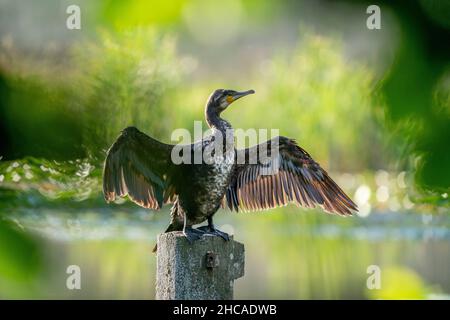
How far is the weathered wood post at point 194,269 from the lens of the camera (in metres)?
2.27

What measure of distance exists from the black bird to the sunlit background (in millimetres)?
262

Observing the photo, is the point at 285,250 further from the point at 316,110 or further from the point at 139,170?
the point at 139,170

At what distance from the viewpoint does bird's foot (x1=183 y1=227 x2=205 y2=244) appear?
2356mm

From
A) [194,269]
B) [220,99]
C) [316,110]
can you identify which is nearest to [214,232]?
[194,269]

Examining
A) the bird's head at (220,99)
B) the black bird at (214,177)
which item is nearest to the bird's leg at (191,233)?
the black bird at (214,177)

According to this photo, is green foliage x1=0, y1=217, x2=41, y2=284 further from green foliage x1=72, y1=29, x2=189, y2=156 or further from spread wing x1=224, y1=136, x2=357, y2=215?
green foliage x1=72, y1=29, x2=189, y2=156

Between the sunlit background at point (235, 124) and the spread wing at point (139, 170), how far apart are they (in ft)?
0.74

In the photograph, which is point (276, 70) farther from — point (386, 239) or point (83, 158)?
point (83, 158)

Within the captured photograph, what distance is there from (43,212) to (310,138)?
2707 millimetres

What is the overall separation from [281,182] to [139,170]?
0.53 m

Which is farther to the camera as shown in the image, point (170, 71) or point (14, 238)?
point (170, 71)

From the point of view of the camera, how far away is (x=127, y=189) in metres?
2.79
